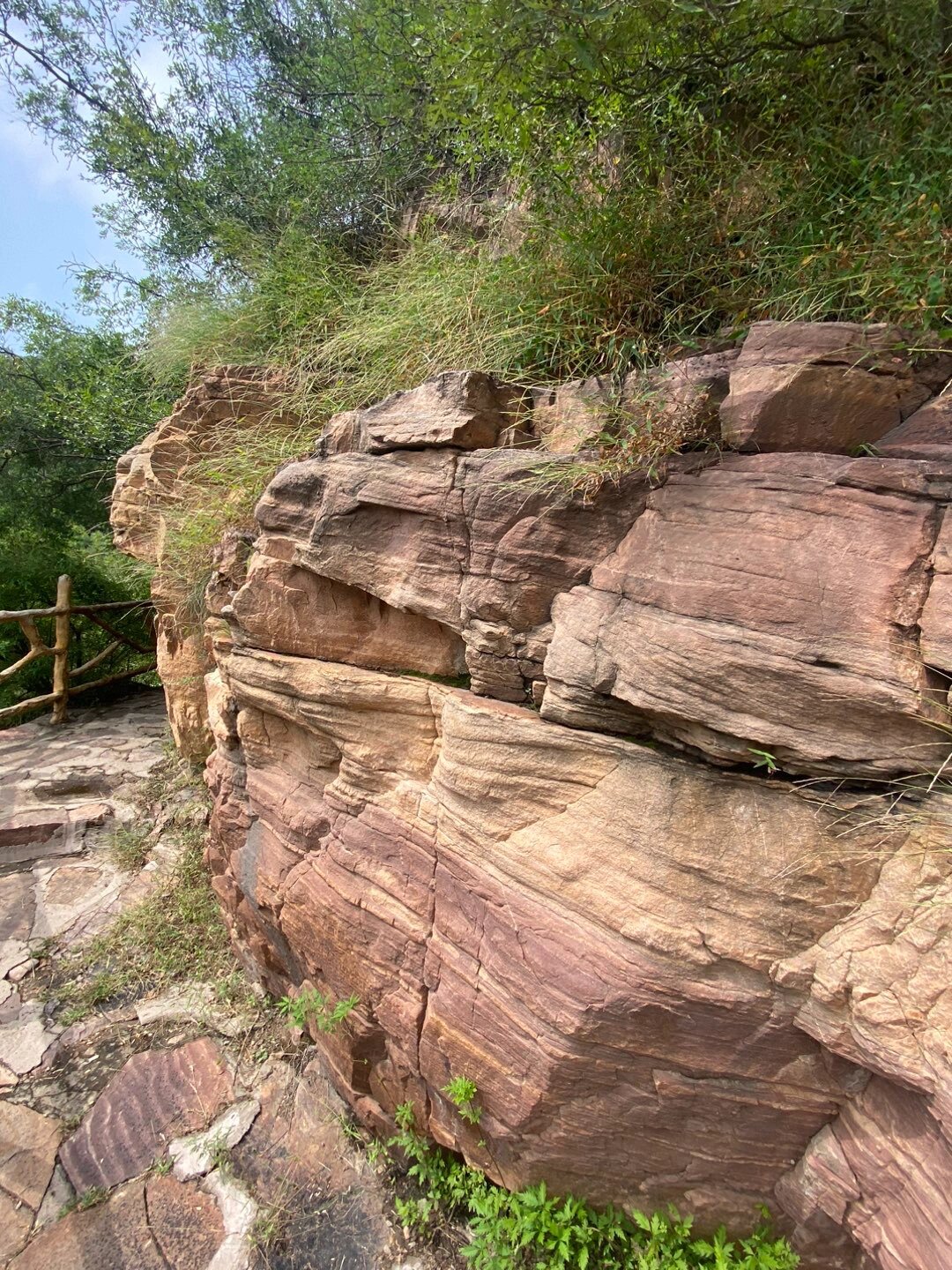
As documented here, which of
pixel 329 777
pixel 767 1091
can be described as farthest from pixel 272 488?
pixel 767 1091

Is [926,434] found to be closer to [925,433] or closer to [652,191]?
[925,433]

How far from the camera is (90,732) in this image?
7848mm

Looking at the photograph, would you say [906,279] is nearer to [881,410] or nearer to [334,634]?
[881,410]

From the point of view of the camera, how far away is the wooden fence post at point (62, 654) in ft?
26.3

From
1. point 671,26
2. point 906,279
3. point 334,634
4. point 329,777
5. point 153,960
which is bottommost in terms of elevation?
point 153,960

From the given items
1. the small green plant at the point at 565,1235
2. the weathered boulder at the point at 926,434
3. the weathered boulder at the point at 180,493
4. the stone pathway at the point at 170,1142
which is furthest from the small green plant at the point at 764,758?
the weathered boulder at the point at 180,493

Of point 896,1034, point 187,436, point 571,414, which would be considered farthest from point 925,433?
point 187,436

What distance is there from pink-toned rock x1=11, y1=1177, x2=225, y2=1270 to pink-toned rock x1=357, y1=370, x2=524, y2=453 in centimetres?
357

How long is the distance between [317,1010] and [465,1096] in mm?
1158

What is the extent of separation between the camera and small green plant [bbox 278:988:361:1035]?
3.04 m

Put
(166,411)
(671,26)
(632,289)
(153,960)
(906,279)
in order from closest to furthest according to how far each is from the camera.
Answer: (906,279), (671,26), (632,289), (153,960), (166,411)

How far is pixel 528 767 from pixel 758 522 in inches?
45.6

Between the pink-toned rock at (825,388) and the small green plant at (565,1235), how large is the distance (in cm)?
271

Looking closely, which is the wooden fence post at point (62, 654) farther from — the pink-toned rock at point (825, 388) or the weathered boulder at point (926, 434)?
the weathered boulder at point (926, 434)
